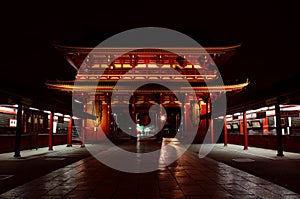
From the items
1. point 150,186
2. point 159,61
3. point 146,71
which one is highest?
point 159,61

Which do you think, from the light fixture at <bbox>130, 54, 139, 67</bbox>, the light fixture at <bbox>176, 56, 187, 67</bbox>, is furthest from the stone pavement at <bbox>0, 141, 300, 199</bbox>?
the light fixture at <bbox>130, 54, 139, 67</bbox>

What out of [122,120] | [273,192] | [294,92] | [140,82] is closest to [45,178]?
[273,192]

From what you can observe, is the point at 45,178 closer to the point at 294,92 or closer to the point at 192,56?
the point at 294,92

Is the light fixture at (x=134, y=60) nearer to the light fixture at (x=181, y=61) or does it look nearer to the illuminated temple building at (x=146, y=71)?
the illuminated temple building at (x=146, y=71)

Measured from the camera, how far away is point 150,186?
19.6ft

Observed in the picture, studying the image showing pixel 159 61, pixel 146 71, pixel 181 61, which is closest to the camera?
A: pixel 181 61

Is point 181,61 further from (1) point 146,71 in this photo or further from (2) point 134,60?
(2) point 134,60

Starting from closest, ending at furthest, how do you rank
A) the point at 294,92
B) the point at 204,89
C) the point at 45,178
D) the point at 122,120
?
the point at 45,178 → the point at 294,92 → the point at 204,89 → the point at 122,120

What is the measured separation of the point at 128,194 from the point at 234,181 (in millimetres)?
3072

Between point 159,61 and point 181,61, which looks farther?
point 159,61

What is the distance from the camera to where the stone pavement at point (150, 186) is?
513 cm

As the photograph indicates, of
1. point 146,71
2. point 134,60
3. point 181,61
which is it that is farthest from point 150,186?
point 146,71

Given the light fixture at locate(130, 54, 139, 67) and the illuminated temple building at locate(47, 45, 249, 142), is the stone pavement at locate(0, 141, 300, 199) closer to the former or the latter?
the illuminated temple building at locate(47, 45, 249, 142)

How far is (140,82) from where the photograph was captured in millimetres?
18312
